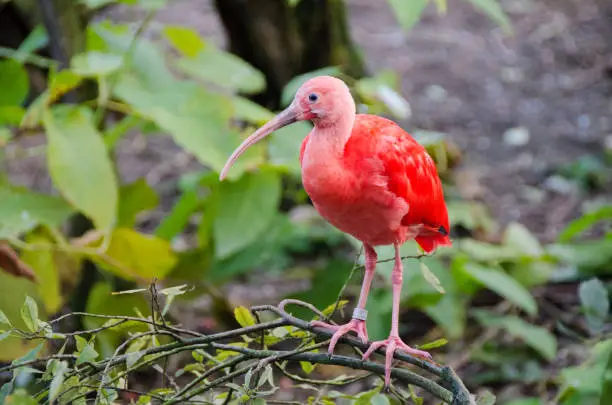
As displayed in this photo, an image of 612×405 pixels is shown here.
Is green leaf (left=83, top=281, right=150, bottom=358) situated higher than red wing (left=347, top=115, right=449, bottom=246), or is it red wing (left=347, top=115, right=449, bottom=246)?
red wing (left=347, top=115, right=449, bottom=246)

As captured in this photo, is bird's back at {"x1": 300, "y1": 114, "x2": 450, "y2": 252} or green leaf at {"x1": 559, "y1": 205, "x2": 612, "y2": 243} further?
green leaf at {"x1": 559, "y1": 205, "x2": 612, "y2": 243}

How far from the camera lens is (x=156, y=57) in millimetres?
2912

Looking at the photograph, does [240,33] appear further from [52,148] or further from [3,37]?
[52,148]

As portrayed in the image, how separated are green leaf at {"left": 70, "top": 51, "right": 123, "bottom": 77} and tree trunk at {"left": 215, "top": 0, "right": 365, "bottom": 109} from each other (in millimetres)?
1311

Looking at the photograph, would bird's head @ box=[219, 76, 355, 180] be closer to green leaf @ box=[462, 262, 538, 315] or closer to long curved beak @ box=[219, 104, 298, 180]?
long curved beak @ box=[219, 104, 298, 180]

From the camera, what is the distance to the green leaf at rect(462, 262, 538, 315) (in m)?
2.95

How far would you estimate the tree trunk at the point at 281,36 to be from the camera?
3.81m

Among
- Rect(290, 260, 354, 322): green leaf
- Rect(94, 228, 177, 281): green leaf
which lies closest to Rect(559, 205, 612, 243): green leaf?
Rect(290, 260, 354, 322): green leaf

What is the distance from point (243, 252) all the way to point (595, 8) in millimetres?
4348

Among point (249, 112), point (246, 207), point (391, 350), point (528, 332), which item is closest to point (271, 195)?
point (246, 207)

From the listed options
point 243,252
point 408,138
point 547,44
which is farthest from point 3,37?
point 547,44

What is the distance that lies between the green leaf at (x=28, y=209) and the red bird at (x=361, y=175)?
1237mm

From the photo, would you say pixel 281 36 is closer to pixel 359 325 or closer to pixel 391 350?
pixel 359 325

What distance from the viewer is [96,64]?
247 centimetres
